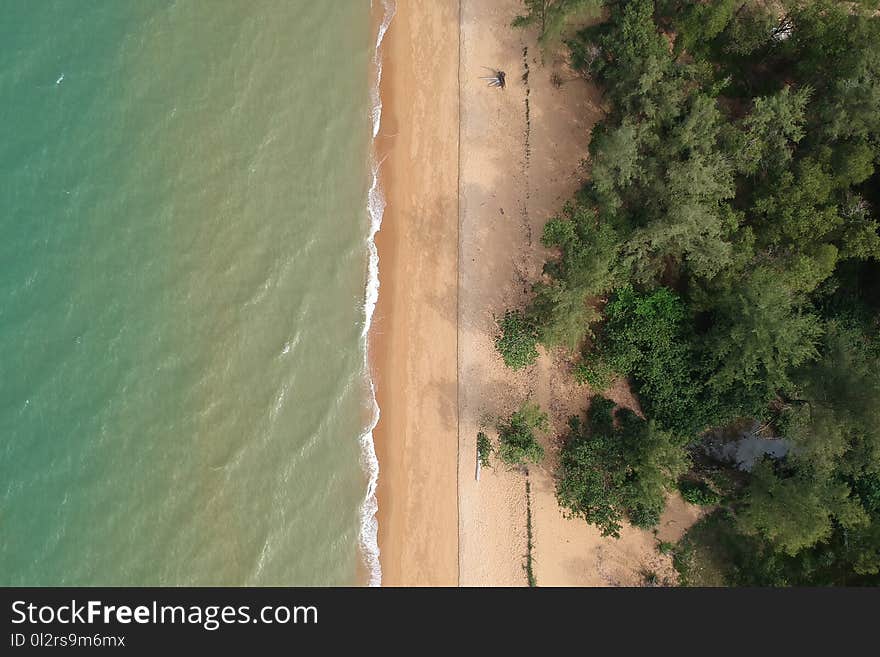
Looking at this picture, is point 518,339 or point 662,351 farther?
point 518,339

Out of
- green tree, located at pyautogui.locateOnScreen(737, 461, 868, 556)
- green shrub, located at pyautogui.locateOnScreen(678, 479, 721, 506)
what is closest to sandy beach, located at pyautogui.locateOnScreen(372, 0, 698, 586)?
green shrub, located at pyautogui.locateOnScreen(678, 479, 721, 506)

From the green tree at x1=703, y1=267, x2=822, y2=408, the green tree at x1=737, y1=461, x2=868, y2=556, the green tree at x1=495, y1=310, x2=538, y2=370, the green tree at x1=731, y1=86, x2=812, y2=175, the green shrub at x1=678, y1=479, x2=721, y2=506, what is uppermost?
the green tree at x1=731, y1=86, x2=812, y2=175

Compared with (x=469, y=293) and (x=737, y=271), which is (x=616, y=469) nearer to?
(x=737, y=271)

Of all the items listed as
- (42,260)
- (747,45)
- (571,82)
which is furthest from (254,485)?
(747,45)

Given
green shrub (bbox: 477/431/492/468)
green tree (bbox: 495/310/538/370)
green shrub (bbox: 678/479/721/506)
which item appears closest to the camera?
green tree (bbox: 495/310/538/370)

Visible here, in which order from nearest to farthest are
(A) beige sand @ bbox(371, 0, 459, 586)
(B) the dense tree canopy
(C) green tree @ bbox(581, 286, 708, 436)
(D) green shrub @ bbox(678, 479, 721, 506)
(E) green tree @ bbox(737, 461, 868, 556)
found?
(E) green tree @ bbox(737, 461, 868, 556)
(B) the dense tree canopy
(C) green tree @ bbox(581, 286, 708, 436)
(D) green shrub @ bbox(678, 479, 721, 506)
(A) beige sand @ bbox(371, 0, 459, 586)

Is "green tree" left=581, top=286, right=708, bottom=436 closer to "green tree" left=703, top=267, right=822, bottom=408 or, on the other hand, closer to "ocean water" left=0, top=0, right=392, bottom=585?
"green tree" left=703, top=267, right=822, bottom=408

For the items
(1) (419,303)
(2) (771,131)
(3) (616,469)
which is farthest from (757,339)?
(1) (419,303)
